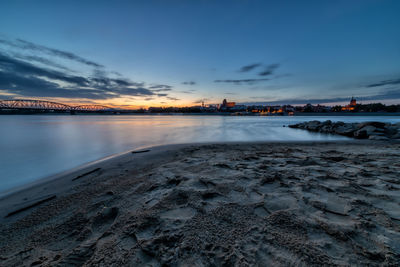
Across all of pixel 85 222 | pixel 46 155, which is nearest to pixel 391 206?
pixel 85 222

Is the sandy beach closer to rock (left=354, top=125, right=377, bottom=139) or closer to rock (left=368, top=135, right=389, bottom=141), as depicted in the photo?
rock (left=368, top=135, right=389, bottom=141)

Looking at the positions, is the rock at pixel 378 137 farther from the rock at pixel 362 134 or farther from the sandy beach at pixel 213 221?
the sandy beach at pixel 213 221

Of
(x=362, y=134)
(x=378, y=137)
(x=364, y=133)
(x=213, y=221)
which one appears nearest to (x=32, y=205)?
(x=213, y=221)

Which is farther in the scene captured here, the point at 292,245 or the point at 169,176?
the point at 169,176


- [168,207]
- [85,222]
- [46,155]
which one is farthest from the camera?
[46,155]

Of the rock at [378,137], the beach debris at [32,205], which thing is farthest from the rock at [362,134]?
the beach debris at [32,205]

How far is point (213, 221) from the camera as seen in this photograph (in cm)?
167

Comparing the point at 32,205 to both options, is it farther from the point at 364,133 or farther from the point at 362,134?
the point at 364,133

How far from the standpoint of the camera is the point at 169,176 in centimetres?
298

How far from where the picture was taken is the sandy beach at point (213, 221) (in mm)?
1274

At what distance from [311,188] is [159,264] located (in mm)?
2267

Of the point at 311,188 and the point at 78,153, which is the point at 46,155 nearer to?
the point at 78,153

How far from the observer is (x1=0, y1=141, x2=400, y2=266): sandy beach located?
4.18 feet

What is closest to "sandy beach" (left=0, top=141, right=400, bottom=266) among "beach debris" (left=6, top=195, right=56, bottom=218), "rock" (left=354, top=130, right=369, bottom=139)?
"beach debris" (left=6, top=195, right=56, bottom=218)
